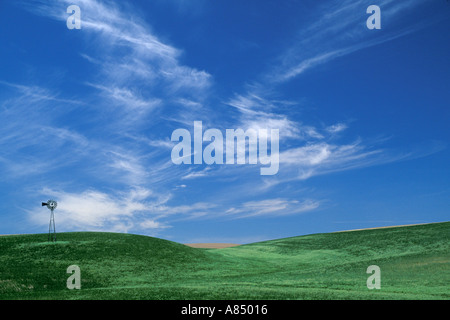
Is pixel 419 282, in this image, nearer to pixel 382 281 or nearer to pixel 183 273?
pixel 382 281

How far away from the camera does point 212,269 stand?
4744 centimetres

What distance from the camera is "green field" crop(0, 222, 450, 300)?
1034 inches

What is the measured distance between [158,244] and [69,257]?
1484 centimetres

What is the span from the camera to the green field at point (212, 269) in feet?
86.2

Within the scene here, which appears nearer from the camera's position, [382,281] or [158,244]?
[382,281]

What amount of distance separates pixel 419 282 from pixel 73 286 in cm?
3514

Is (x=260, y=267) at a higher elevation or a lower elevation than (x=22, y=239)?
lower

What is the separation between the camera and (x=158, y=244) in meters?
57.0
